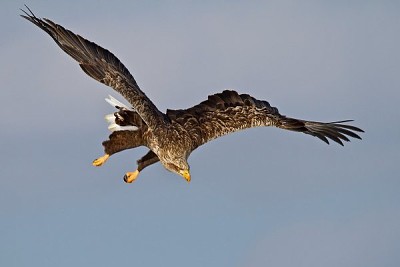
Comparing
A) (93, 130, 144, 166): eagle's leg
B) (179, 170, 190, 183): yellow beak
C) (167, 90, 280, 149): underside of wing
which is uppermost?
(167, 90, 280, 149): underside of wing

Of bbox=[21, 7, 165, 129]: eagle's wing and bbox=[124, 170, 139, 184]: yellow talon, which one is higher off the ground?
bbox=[21, 7, 165, 129]: eagle's wing

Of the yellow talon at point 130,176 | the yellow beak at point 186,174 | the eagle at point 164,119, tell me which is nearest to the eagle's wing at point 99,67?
the eagle at point 164,119

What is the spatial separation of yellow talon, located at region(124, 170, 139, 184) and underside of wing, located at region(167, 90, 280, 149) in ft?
5.04

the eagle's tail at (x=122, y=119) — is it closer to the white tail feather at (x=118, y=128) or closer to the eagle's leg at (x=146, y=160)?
the white tail feather at (x=118, y=128)

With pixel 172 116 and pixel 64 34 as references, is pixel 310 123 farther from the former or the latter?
pixel 64 34

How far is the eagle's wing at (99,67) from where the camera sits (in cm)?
2825

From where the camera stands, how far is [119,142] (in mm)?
30344

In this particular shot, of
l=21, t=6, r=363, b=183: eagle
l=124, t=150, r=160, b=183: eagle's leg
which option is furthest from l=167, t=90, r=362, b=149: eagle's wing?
l=124, t=150, r=160, b=183: eagle's leg

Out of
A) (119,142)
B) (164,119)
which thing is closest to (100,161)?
(119,142)

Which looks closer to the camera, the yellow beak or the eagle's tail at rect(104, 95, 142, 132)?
the yellow beak

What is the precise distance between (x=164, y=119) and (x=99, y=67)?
193 centimetres

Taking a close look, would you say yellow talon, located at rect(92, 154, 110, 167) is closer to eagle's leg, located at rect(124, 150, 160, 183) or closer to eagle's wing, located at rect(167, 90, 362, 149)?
eagle's leg, located at rect(124, 150, 160, 183)

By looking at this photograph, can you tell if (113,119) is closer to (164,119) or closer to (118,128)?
(118,128)

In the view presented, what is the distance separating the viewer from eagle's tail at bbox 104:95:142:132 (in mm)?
30250
